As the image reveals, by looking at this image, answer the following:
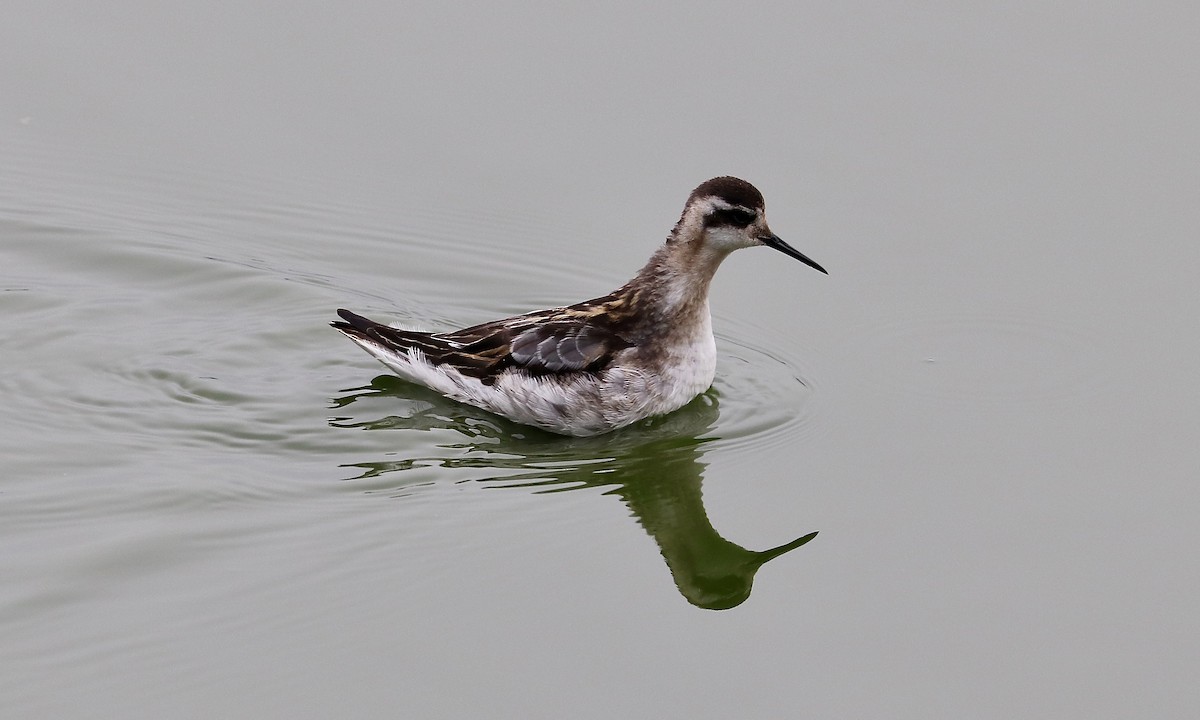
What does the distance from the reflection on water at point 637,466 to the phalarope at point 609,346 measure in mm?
158

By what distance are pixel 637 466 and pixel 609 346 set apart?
1161 mm

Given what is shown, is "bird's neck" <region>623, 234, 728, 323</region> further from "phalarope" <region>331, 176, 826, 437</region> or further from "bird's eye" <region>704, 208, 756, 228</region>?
"bird's eye" <region>704, 208, 756, 228</region>

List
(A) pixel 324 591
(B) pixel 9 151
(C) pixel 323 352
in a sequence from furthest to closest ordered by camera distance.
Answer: (B) pixel 9 151 → (C) pixel 323 352 → (A) pixel 324 591

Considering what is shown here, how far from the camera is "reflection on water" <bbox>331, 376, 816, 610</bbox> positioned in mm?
9859

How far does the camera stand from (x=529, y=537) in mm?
9859

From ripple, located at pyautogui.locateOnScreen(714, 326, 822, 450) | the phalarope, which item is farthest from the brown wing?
ripple, located at pyautogui.locateOnScreen(714, 326, 822, 450)

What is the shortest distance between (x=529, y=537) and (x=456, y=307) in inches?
170

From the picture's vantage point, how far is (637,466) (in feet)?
36.6

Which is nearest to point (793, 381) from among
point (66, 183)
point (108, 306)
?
point (108, 306)

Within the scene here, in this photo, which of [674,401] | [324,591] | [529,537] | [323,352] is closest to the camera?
[324,591]

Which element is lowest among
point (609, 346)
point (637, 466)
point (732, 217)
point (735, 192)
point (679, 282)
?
point (637, 466)

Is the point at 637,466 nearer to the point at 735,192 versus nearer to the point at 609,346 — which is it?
the point at 609,346

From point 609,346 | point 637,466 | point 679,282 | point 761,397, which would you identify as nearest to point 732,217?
point 679,282

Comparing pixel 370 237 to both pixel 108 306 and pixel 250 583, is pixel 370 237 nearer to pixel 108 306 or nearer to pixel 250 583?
pixel 108 306
